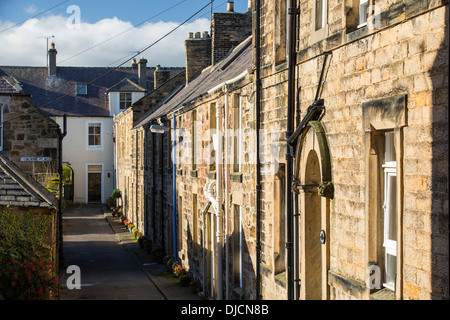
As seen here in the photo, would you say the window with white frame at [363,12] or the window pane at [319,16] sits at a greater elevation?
the window pane at [319,16]

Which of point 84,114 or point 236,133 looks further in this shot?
point 84,114

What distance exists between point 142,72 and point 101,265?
1122 inches

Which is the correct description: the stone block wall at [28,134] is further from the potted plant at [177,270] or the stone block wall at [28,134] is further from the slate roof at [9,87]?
the potted plant at [177,270]

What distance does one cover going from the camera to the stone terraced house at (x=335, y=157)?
231 inches

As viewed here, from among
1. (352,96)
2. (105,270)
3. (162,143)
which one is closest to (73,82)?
(162,143)

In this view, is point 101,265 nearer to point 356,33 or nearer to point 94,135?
point 356,33

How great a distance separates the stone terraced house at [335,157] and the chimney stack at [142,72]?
33819 millimetres

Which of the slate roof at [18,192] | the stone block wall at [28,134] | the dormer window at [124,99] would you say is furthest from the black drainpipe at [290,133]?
the dormer window at [124,99]

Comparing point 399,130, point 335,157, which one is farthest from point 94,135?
point 399,130

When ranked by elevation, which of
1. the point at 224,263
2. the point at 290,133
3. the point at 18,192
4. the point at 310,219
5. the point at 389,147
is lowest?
the point at 224,263

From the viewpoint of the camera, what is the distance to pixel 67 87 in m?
47.7

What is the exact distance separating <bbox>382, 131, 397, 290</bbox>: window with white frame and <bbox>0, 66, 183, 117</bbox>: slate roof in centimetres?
3950
